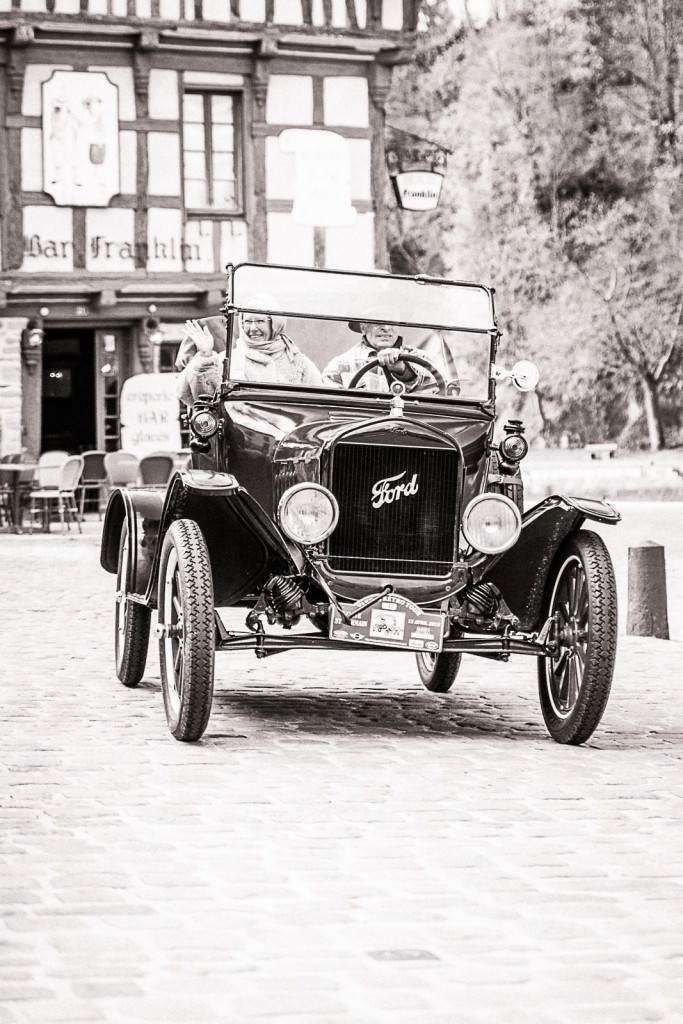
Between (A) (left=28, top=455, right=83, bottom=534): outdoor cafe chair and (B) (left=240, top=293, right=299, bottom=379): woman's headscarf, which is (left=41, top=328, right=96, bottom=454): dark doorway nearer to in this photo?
(A) (left=28, top=455, right=83, bottom=534): outdoor cafe chair

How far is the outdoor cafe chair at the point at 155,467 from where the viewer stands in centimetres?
2052

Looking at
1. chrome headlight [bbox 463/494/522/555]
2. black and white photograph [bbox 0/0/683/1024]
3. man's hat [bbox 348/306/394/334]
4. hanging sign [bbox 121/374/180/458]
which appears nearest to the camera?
black and white photograph [bbox 0/0/683/1024]

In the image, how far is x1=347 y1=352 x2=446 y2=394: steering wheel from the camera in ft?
25.5

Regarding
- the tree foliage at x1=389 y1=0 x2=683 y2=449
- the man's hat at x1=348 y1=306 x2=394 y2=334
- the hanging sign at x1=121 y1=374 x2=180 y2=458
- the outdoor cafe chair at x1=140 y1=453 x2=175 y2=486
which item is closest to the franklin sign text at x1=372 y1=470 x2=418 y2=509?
the man's hat at x1=348 y1=306 x2=394 y2=334

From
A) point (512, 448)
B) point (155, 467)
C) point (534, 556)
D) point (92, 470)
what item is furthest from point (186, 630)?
point (92, 470)

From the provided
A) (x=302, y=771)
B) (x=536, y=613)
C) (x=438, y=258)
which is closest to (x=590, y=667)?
(x=536, y=613)

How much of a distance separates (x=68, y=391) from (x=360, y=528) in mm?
19124

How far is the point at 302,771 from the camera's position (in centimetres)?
619

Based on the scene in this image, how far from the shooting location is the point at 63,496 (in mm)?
21859

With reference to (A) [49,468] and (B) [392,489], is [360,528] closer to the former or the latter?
(B) [392,489]

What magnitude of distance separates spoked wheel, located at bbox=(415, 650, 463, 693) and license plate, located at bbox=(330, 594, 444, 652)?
4.75 feet

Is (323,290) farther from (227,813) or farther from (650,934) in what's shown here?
(650,934)

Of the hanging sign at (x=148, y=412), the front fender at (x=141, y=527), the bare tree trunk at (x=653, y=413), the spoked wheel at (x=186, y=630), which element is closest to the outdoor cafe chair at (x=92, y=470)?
the hanging sign at (x=148, y=412)

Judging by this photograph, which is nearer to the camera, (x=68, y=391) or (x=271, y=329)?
(x=271, y=329)
